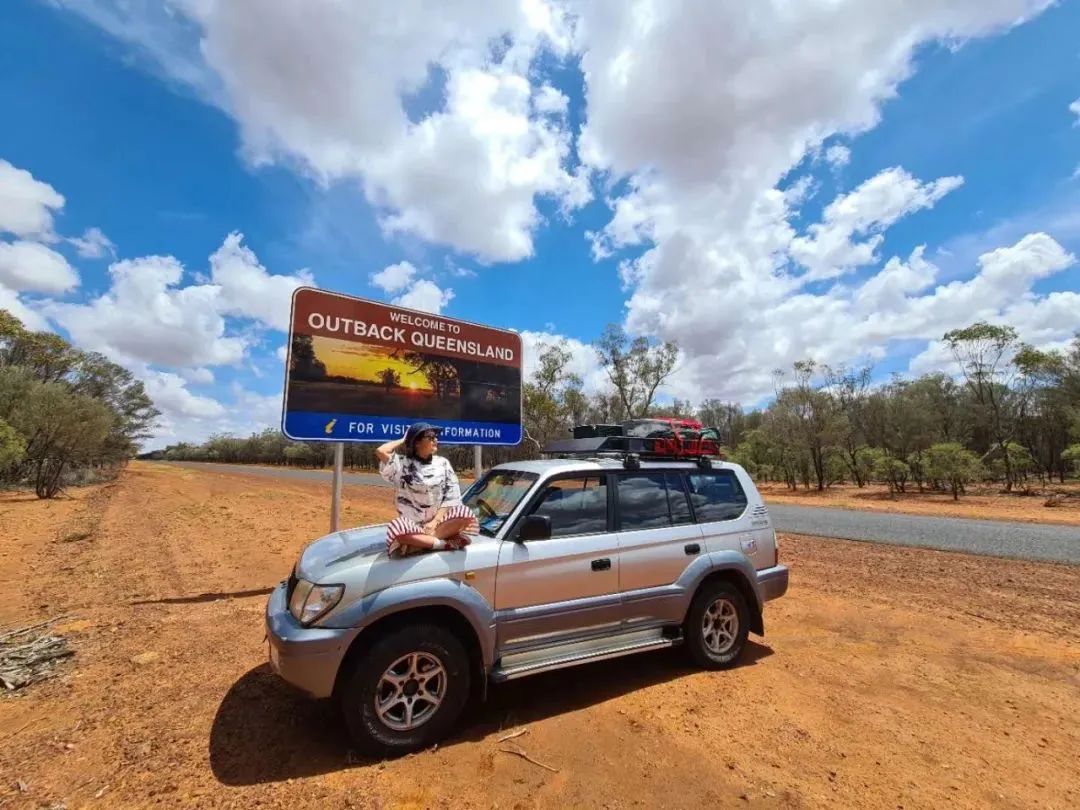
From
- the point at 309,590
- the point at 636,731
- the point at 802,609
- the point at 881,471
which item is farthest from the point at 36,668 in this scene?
the point at 881,471

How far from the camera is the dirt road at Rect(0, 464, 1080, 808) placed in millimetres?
2793

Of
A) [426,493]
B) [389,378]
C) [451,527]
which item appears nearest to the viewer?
[451,527]

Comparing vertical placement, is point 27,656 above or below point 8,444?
below

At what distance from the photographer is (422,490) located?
12.6ft

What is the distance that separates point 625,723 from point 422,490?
213cm

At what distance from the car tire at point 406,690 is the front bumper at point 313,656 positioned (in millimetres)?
125

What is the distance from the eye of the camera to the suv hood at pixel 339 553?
10.8 ft

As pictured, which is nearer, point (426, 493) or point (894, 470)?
point (426, 493)

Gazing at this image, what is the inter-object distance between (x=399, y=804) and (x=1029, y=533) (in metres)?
16.3

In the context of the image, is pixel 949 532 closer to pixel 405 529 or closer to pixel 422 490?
pixel 422 490

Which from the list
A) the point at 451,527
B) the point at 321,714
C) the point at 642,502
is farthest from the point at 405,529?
the point at 642,502

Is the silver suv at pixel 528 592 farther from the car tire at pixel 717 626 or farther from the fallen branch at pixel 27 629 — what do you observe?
the fallen branch at pixel 27 629

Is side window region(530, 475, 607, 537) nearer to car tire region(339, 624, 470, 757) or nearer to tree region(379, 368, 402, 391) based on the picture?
car tire region(339, 624, 470, 757)

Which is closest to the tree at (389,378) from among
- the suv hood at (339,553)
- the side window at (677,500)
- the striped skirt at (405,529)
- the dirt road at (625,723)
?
the dirt road at (625,723)
